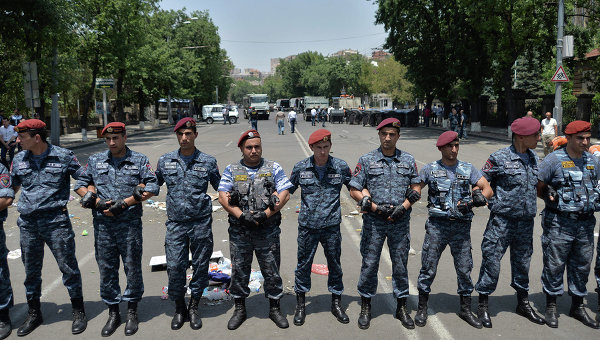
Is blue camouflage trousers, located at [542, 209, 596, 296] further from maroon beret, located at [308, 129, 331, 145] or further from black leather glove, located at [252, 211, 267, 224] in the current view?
black leather glove, located at [252, 211, 267, 224]

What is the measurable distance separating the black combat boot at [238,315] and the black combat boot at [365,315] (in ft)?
3.56

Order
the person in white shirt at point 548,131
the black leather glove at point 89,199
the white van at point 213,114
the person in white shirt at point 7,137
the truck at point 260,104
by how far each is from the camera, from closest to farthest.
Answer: the black leather glove at point 89,199, the person in white shirt at point 7,137, the person in white shirt at point 548,131, the white van at point 213,114, the truck at point 260,104

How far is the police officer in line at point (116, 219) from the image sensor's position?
4.52 metres

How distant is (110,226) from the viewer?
452 cm

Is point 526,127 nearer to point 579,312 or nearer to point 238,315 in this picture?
point 579,312

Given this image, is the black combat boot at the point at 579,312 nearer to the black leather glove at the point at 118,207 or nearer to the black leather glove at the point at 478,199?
the black leather glove at the point at 478,199

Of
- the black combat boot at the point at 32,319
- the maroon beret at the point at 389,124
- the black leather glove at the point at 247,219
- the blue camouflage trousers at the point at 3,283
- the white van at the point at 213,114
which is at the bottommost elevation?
the black combat boot at the point at 32,319

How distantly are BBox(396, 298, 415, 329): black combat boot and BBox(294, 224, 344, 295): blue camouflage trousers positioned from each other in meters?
0.57

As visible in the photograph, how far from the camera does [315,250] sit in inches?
184

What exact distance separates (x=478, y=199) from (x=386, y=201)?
79cm

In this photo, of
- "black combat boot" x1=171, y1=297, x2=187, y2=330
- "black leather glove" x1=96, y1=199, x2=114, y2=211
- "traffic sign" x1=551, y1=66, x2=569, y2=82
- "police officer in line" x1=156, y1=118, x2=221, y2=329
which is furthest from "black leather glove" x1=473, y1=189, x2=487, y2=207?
"traffic sign" x1=551, y1=66, x2=569, y2=82

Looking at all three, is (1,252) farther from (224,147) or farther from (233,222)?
(224,147)

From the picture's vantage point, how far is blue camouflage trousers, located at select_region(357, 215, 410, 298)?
4.56m

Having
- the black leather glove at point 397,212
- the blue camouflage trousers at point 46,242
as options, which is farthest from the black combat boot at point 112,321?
the black leather glove at point 397,212
